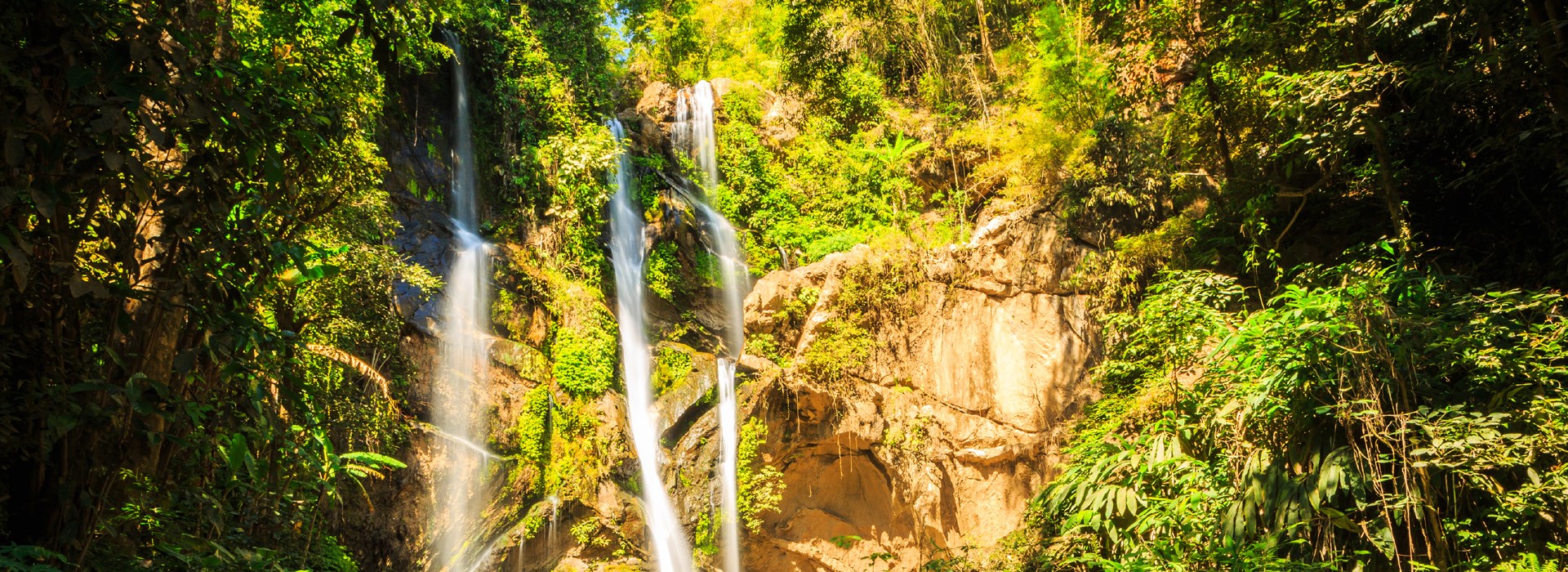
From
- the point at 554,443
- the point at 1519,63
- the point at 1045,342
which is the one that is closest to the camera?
the point at 1519,63

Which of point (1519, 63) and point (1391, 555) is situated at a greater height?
point (1519, 63)

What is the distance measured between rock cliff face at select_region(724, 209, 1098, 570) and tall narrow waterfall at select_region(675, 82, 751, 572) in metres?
0.47

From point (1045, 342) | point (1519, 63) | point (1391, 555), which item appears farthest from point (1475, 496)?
point (1045, 342)

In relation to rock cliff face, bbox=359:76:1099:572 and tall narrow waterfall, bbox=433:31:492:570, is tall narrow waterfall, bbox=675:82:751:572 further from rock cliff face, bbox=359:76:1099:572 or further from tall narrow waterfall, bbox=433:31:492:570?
tall narrow waterfall, bbox=433:31:492:570

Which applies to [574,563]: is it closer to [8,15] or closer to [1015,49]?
[8,15]

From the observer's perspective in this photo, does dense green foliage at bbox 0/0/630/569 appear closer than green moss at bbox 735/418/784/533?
Yes

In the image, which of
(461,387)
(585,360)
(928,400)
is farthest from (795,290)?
(461,387)

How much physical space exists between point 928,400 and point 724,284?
16.3 feet

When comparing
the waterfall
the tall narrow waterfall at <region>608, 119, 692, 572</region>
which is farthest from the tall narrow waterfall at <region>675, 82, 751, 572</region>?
the tall narrow waterfall at <region>608, 119, 692, 572</region>

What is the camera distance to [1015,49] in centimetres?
1327

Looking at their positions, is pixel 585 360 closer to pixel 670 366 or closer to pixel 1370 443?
pixel 670 366

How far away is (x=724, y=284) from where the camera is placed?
550 inches

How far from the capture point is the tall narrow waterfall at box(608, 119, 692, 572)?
34.4ft

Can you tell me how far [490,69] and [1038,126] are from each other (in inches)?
335
